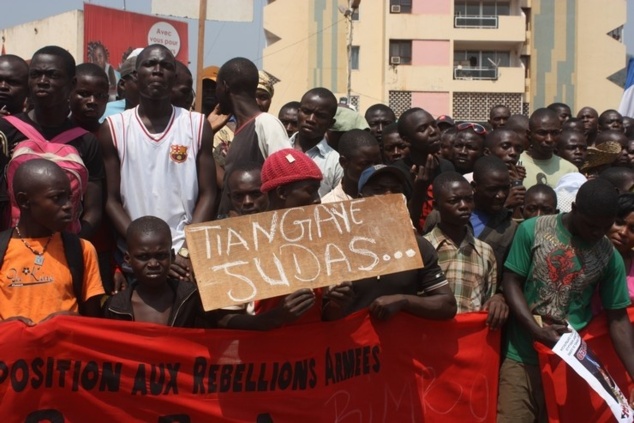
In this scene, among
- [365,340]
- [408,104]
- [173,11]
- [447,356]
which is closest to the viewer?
[365,340]

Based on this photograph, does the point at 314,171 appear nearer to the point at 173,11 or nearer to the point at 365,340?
the point at 365,340

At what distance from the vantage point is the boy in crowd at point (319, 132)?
24.6 ft

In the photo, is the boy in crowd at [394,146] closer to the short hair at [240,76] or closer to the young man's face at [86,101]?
the short hair at [240,76]

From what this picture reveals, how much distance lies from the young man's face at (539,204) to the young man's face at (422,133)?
3.33 feet

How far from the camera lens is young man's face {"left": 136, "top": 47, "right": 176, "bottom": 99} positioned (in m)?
5.89

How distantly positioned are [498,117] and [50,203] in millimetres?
7410

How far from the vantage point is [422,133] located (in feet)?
25.2

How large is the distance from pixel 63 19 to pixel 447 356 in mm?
25108

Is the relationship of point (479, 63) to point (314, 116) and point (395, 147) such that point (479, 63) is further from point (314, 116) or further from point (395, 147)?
point (314, 116)

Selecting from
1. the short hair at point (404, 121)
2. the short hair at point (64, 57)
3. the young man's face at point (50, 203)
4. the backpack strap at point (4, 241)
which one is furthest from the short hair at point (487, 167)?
the backpack strap at point (4, 241)

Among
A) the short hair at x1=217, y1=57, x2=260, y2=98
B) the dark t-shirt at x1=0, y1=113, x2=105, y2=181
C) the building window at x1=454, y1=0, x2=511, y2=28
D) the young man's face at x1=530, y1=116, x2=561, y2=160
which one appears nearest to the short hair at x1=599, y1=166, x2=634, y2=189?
the young man's face at x1=530, y1=116, x2=561, y2=160

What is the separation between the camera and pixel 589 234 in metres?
5.79

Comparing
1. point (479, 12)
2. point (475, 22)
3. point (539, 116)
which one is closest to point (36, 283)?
point (539, 116)

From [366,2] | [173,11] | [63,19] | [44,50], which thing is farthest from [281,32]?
[44,50]
